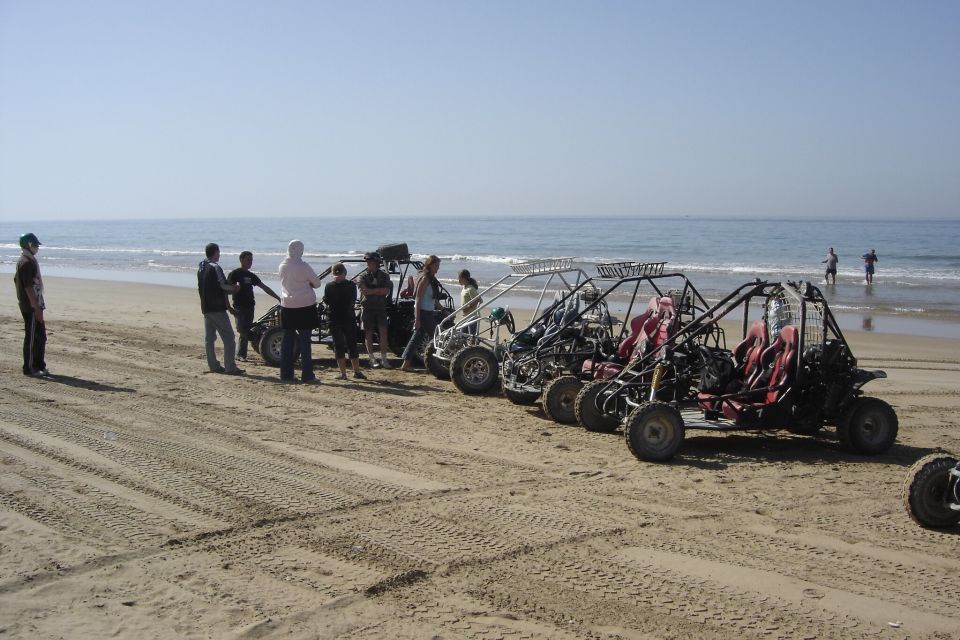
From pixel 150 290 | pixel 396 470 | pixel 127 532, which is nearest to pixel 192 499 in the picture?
pixel 127 532

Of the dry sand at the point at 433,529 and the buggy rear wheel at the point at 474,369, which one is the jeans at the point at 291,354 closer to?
the dry sand at the point at 433,529

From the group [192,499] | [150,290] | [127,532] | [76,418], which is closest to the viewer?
[127,532]

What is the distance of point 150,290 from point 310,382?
57.8 feet

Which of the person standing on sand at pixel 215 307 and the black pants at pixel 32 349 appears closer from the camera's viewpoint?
the black pants at pixel 32 349

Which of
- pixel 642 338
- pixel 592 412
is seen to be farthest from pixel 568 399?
pixel 642 338

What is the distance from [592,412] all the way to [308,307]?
4.31 m

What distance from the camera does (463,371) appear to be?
10.5 metres

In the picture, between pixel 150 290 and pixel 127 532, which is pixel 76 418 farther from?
pixel 150 290

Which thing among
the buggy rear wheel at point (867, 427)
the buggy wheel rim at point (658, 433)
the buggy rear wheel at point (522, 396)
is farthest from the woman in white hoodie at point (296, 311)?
the buggy rear wheel at point (867, 427)

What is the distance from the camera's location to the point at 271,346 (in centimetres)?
1247

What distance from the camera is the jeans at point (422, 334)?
12.2 metres

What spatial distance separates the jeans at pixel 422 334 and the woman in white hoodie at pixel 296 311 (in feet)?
5.21

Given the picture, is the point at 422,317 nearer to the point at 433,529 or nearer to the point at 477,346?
the point at 477,346

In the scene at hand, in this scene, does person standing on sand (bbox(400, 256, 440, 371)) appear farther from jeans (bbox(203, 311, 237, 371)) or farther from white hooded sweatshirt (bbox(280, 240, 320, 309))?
jeans (bbox(203, 311, 237, 371))
